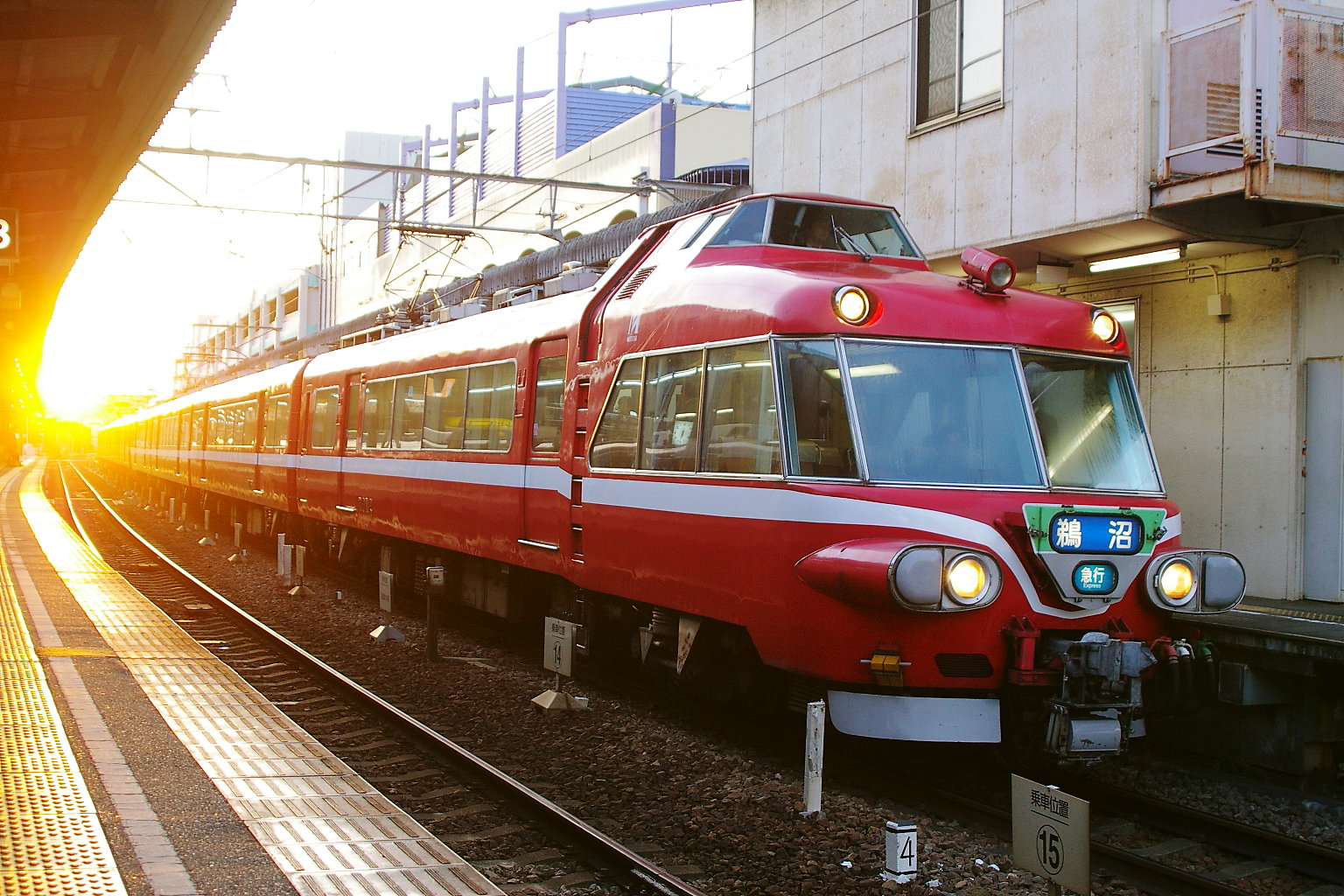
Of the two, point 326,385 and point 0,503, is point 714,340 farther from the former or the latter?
point 0,503

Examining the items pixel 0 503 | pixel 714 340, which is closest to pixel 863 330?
pixel 714 340

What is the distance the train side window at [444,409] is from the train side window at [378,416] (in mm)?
1107

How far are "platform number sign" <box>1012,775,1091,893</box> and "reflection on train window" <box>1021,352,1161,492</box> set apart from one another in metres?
2.21

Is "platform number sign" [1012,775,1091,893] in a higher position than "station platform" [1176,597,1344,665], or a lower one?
lower

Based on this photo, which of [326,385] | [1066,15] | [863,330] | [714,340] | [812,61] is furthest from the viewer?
[326,385]

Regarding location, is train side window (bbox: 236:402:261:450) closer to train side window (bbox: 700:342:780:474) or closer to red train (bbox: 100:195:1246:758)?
red train (bbox: 100:195:1246:758)

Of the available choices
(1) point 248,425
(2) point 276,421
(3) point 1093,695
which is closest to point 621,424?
(3) point 1093,695

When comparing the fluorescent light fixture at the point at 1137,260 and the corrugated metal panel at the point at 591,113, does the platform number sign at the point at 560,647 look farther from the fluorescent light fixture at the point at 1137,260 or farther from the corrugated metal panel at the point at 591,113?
the corrugated metal panel at the point at 591,113

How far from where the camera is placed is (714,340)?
277 inches

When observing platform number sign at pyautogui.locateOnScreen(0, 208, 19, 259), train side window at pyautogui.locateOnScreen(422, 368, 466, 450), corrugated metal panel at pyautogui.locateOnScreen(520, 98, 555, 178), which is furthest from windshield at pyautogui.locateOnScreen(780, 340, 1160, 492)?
corrugated metal panel at pyautogui.locateOnScreen(520, 98, 555, 178)

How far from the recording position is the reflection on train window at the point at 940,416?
623 cm

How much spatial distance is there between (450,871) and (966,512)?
2.86 meters

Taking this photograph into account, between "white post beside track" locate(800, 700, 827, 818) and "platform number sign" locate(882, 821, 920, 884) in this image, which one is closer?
"platform number sign" locate(882, 821, 920, 884)

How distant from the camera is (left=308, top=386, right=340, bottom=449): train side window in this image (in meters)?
14.8
